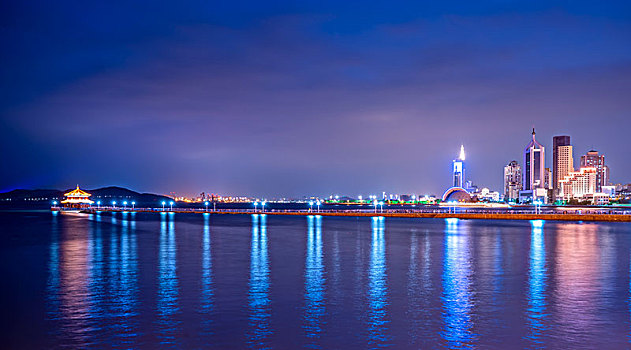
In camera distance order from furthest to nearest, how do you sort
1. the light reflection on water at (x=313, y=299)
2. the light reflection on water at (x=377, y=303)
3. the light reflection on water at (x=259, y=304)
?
1. the light reflection on water at (x=313, y=299)
2. the light reflection on water at (x=377, y=303)
3. the light reflection on water at (x=259, y=304)

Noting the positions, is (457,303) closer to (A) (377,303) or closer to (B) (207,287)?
(A) (377,303)

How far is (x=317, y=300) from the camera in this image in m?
20.0

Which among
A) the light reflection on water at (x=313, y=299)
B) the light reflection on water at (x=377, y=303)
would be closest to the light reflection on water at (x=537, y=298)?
the light reflection on water at (x=377, y=303)

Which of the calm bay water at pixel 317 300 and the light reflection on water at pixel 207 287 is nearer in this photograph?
the calm bay water at pixel 317 300

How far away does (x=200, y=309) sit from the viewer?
18.2 meters

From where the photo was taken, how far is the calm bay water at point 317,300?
1471 centimetres

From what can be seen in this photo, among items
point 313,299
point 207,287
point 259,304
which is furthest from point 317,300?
point 207,287

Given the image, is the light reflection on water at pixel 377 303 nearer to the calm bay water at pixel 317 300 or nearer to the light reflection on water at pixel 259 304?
the calm bay water at pixel 317 300

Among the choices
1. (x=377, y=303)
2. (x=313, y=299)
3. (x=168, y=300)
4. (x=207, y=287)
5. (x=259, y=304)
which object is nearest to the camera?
(x=259, y=304)

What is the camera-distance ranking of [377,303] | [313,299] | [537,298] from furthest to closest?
[537,298] < [313,299] < [377,303]

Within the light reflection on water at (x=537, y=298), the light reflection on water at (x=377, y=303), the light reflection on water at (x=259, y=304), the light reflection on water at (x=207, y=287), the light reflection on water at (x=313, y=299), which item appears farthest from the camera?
the light reflection on water at (x=207, y=287)

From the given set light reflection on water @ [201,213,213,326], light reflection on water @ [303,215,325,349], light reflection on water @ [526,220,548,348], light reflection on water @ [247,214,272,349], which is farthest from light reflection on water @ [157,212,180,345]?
light reflection on water @ [526,220,548,348]

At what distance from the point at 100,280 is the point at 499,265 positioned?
22.2m

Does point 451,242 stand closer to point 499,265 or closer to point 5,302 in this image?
point 499,265
